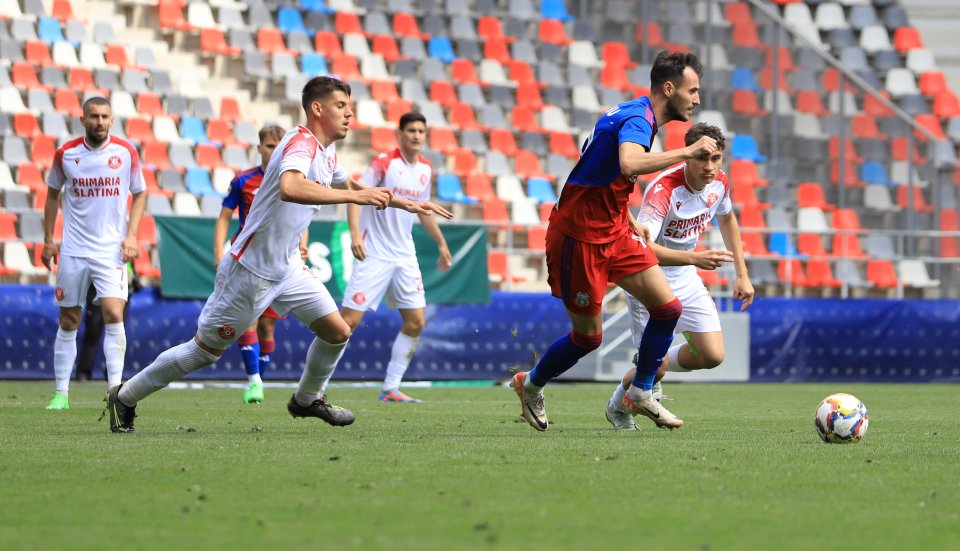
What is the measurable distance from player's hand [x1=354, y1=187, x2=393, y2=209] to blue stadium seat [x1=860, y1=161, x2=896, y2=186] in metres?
16.5

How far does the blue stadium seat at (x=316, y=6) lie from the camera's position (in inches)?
915

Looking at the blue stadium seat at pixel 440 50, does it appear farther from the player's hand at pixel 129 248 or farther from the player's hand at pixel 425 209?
the player's hand at pixel 425 209

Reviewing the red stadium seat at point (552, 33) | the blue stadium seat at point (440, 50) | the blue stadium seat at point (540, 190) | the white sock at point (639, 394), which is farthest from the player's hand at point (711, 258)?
the red stadium seat at point (552, 33)

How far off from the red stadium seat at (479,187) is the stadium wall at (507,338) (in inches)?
180

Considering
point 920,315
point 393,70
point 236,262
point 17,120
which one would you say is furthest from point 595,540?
point 393,70

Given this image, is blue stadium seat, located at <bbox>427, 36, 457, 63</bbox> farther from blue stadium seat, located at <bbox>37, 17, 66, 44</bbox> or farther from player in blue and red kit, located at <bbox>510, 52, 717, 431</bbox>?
player in blue and red kit, located at <bbox>510, 52, 717, 431</bbox>

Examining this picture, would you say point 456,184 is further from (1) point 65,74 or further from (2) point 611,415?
(2) point 611,415

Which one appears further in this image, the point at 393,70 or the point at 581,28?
the point at 581,28

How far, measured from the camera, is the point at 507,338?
16.9m

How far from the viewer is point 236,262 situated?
777 cm

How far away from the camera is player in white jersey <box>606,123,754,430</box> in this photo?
913 centimetres

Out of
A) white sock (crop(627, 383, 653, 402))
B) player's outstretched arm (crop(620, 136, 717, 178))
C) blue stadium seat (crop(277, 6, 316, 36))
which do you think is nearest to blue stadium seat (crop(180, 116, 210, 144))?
blue stadium seat (crop(277, 6, 316, 36))

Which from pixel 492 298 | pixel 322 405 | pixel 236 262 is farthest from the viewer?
pixel 492 298

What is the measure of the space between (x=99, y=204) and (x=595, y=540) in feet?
22.5
